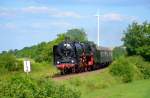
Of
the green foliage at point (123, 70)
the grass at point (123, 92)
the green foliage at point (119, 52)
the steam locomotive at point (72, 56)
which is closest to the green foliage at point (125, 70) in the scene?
the green foliage at point (123, 70)

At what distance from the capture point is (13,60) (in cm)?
5197

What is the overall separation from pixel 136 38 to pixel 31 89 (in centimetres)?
4395

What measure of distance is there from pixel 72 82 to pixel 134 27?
34009mm

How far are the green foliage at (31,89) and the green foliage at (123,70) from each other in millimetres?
22341

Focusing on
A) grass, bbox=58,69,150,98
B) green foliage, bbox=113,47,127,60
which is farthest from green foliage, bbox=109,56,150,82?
green foliage, bbox=113,47,127,60

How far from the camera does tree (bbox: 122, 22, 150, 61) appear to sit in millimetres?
67719

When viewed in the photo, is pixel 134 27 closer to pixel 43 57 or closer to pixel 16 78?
pixel 43 57

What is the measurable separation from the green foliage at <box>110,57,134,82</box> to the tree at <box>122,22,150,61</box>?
46.5ft

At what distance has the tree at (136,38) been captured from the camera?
67719 mm

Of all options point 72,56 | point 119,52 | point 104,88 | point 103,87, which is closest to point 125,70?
point 72,56

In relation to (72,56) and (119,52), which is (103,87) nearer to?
(72,56)

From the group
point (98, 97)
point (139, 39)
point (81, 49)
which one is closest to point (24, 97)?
point (98, 97)

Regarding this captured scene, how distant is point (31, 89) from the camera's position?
1022 inches

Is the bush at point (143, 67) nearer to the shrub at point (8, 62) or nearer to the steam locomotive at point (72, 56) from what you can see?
the steam locomotive at point (72, 56)
